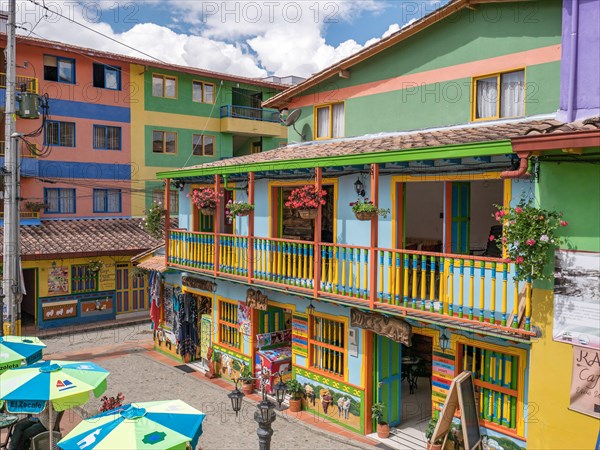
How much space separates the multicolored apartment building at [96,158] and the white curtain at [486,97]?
1680cm

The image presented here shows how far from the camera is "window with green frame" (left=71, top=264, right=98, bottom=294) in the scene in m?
23.5

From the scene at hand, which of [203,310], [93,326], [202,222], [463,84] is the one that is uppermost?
[463,84]

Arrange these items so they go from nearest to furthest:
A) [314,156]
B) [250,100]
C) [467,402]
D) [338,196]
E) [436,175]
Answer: [467,402]
[436,175]
[314,156]
[338,196]
[250,100]

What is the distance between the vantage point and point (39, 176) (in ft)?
77.8

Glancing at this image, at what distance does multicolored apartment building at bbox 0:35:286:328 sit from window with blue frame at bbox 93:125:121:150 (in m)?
0.05

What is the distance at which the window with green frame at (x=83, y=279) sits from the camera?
77.0 ft

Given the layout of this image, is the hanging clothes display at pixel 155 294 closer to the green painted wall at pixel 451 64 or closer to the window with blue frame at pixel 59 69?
the green painted wall at pixel 451 64

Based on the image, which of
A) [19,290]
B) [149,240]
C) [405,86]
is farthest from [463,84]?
[149,240]

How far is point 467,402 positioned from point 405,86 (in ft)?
25.6

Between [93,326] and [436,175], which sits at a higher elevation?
[436,175]

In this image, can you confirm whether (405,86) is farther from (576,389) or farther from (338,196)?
(576,389)

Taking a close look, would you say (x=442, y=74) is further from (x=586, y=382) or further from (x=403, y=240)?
(x=586, y=382)

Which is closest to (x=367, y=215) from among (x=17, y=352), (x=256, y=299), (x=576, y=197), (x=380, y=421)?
(x=576, y=197)

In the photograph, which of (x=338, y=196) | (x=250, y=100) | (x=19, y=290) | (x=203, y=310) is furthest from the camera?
(x=250, y=100)
